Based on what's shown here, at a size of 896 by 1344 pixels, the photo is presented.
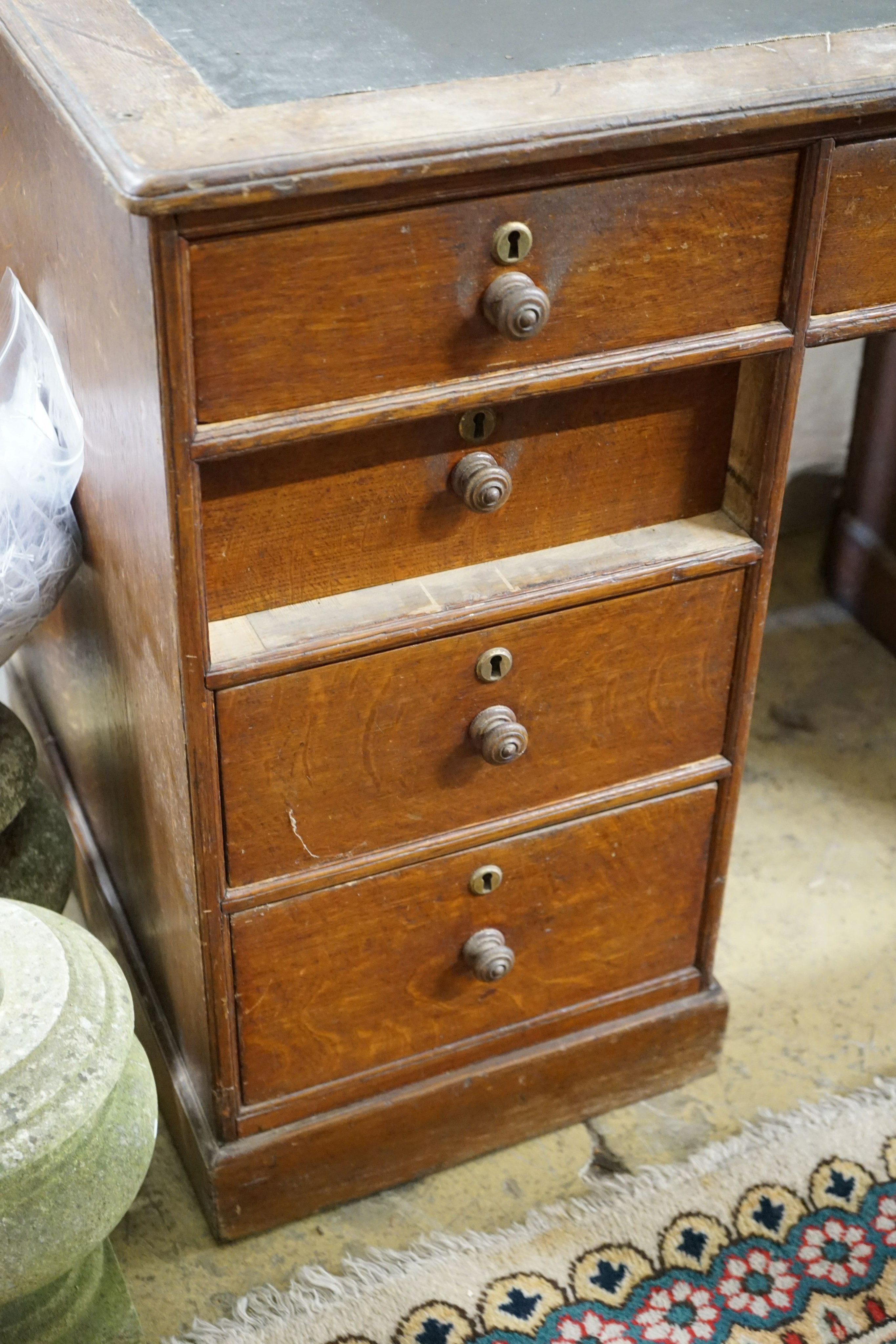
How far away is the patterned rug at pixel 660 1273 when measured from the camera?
1.44 metres

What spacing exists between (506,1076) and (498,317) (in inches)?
33.2

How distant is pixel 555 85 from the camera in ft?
3.50

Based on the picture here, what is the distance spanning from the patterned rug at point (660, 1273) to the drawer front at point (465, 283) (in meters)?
0.90

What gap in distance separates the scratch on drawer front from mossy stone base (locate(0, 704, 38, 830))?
36cm

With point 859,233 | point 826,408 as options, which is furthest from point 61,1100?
point 826,408

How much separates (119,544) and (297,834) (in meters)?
0.29

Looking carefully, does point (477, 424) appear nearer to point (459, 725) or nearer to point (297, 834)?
point (459, 725)

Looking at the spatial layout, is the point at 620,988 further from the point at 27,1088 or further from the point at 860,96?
the point at 860,96

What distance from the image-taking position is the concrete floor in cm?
152

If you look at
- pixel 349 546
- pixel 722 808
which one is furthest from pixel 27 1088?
pixel 722 808

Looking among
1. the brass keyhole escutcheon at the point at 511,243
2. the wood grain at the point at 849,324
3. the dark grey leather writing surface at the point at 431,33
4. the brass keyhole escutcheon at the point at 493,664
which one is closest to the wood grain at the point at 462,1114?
the brass keyhole escutcheon at the point at 493,664

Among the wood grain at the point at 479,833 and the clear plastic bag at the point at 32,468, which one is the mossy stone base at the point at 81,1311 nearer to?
→ the wood grain at the point at 479,833

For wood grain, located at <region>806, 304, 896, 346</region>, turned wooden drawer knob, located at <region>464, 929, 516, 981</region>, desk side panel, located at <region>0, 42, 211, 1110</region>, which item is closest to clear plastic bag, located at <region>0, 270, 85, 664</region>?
desk side panel, located at <region>0, 42, 211, 1110</region>

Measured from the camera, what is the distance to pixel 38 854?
160 cm
